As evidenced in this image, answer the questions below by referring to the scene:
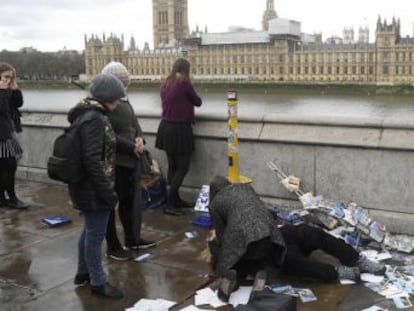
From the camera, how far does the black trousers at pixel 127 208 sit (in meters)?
4.85

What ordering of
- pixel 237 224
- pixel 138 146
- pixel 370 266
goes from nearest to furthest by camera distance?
pixel 237 224 → pixel 370 266 → pixel 138 146

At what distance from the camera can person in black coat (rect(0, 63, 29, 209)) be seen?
20.9 ft

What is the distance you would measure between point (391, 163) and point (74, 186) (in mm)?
2941

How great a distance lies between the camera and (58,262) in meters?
4.88

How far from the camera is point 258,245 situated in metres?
4.00

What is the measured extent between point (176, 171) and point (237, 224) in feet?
7.86

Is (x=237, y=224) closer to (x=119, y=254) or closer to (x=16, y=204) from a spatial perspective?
(x=119, y=254)

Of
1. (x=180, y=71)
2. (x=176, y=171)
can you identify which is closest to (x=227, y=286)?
(x=176, y=171)

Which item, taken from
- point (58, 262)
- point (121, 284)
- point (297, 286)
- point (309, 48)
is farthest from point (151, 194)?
point (309, 48)

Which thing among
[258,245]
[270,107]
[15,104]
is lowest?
[270,107]

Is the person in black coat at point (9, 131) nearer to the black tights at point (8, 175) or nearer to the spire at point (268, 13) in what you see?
the black tights at point (8, 175)

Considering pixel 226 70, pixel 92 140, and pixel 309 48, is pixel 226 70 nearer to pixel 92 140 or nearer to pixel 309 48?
pixel 309 48

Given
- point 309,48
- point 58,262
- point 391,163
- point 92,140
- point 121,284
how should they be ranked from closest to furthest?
point 92,140
point 121,284
point 58,262
point 391,163
point 309,48

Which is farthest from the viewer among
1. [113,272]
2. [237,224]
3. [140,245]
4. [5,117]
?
[5,117]
